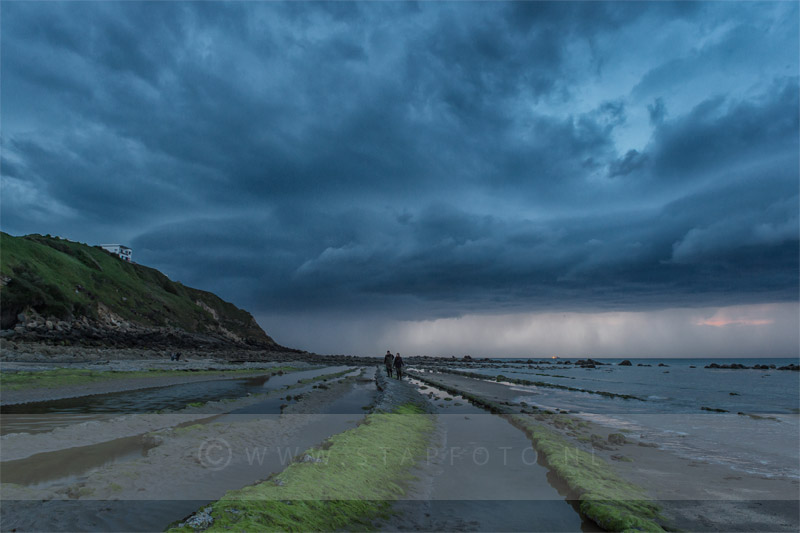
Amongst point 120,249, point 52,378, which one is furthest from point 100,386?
point 120,249

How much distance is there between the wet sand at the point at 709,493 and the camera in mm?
8164

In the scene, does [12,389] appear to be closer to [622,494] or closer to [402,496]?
[402,496]

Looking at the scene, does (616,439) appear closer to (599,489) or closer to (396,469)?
(599,489)

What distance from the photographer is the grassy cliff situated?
6094cm

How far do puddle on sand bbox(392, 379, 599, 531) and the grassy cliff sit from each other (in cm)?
6854

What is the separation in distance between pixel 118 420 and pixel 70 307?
67428 mm

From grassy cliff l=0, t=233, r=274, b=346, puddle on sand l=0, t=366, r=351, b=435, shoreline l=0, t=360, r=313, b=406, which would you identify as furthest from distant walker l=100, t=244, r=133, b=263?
puddle on sand l=0, t=366, r=351, b=435

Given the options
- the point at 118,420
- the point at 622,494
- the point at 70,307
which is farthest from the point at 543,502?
the point at 70,307

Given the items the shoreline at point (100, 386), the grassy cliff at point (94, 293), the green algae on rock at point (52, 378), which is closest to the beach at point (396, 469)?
the shoreline at point (100, 386)

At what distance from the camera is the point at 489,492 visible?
944 centimetres

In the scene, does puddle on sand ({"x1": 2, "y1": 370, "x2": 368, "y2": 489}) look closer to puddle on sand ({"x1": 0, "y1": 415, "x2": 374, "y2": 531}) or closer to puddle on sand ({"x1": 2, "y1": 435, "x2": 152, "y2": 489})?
puddle on sand ({"x1": 2, "y1": 435, "x2": 152, "y2": 489})

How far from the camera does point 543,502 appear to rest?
29.5 ft

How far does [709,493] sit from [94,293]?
103800mm

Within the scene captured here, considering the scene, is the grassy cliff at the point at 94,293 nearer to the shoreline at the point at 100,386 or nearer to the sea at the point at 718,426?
the shoreline at the point at 100,386
